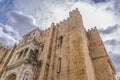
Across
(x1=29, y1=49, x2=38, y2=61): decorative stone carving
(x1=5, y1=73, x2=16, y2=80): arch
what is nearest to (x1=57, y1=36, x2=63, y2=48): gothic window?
(x1=29, y1=49, x2=38, y2=61): decorative stone carving

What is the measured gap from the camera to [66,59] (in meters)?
14.1

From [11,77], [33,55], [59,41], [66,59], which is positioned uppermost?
[59,41]

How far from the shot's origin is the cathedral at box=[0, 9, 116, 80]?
12523 mm

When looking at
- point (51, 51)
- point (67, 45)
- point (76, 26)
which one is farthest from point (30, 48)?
point (76, 26)

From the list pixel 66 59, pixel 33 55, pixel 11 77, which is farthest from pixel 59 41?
pixel 11 77

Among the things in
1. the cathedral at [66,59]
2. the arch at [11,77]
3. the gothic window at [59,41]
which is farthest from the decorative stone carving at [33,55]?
the gothic window at [59,41]

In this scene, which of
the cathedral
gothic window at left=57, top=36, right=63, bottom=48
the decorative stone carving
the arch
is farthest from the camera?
gothic window at left=57, top=36, right=63, bottom=48

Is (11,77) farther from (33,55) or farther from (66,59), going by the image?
(66,59)

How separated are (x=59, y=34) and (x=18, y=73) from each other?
7346 millimetres

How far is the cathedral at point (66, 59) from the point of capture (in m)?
12.5

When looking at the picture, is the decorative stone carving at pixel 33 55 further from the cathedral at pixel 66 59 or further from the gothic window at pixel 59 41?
the gothic window at pixel 59 41

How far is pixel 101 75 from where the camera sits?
1419 centimetres

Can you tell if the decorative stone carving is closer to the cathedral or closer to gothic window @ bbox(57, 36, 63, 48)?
the cathedral

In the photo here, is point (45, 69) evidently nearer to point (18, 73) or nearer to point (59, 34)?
point (18, 73)
